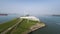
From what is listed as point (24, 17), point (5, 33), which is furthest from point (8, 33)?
point (24, 17)

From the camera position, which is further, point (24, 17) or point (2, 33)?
point (24, 17)

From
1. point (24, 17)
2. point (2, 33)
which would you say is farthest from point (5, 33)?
point (24, 17)

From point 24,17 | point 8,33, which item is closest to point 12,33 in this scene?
point 8,33

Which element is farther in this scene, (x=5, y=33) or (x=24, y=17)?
(x=24, y=17)

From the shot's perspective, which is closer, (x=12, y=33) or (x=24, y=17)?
(x=12, y=33)

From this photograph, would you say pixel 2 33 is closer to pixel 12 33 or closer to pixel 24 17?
pixel 12 33

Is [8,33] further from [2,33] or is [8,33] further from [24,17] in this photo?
[24,17]

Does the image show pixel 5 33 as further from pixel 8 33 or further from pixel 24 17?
pixel 24 17

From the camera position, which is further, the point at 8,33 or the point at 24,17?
the point at 24,17
